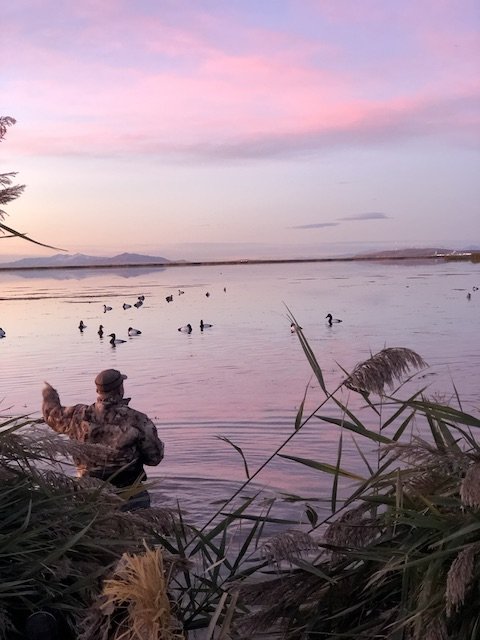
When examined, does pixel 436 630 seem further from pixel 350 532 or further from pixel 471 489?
pixel 350 532

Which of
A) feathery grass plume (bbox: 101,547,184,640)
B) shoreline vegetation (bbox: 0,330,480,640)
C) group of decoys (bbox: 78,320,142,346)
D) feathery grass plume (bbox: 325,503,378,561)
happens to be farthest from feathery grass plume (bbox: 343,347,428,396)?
group of decoys (bbox: 78,320,142,346)

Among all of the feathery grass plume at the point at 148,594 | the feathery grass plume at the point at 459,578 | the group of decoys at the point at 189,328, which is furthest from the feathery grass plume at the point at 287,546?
the group of decoys at the point at 189,328

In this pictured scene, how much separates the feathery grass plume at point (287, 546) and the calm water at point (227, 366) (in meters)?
1.19

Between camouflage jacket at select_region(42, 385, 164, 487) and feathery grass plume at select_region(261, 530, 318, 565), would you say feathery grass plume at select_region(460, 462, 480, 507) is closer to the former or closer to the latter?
feathery grass plume at select_region(261, 530, 318, 565)

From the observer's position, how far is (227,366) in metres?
24.0

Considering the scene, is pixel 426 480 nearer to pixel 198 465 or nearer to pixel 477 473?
pixel 477 473

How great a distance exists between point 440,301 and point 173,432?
3273 centimetres

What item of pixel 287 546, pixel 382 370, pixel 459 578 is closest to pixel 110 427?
pixel 382 370

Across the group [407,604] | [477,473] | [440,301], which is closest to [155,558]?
[477,473]

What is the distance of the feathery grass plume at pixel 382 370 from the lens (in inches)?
126

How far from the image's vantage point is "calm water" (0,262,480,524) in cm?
1404

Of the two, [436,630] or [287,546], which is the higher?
[287,546]

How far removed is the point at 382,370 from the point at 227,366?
822 inches

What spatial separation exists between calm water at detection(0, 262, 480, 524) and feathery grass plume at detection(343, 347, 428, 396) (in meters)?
0.45
